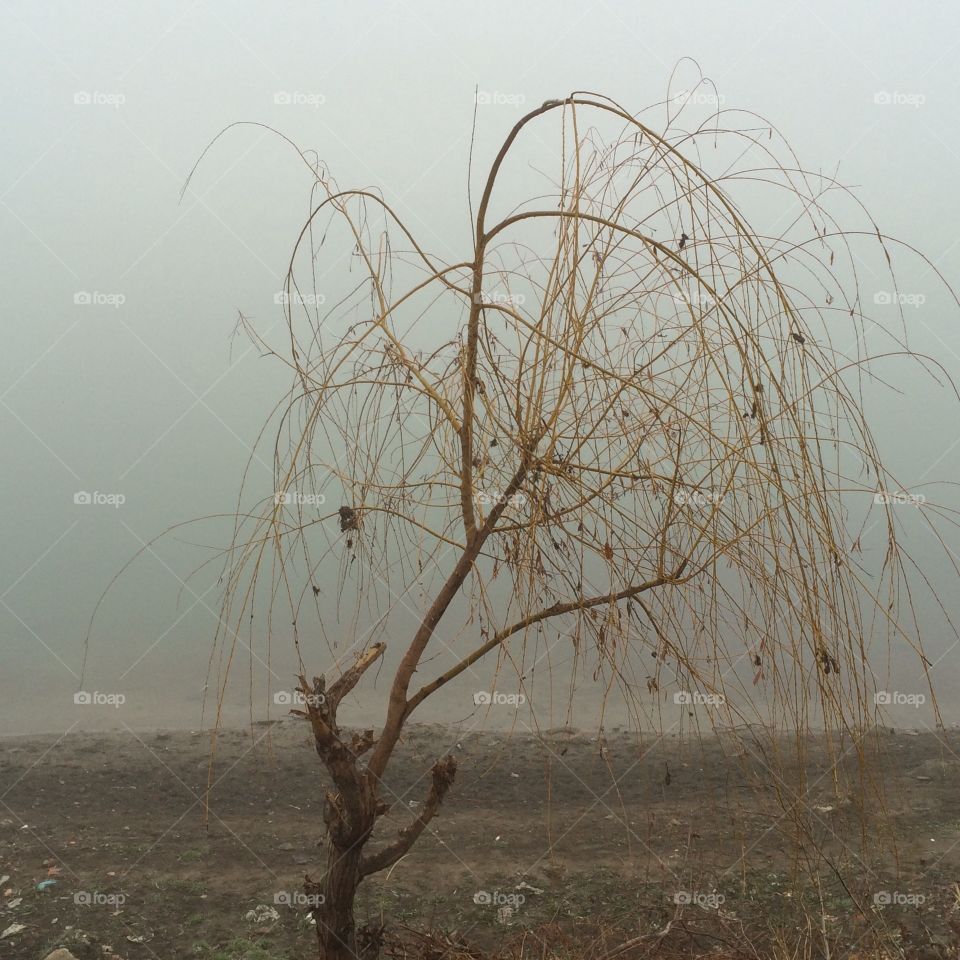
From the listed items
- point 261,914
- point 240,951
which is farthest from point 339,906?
point 261,914

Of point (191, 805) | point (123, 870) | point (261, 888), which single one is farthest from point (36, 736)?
point (261, 888)

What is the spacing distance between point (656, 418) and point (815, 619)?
17.1 inches

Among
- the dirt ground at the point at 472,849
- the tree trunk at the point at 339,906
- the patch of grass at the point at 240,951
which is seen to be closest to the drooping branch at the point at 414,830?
the tree trunk at the point at 339,906

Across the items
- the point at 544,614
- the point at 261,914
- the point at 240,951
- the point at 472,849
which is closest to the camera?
the point at 544,614

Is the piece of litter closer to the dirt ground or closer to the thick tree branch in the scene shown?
the dirt ground

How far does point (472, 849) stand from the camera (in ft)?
10.7

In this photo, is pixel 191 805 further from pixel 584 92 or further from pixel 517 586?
pixel 584 92

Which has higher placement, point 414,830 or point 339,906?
point 414,830

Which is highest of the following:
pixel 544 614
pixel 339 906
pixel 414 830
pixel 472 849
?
pixel 544 614

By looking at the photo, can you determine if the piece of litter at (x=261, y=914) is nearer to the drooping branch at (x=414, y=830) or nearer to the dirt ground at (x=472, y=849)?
the dirt ground at (x=472, y=849)

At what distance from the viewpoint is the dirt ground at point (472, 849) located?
275cm

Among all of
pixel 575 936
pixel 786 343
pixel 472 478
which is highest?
pixel 786 343

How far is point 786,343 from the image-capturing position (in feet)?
5.58

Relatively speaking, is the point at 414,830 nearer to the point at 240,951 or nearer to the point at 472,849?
the point at 240,951
